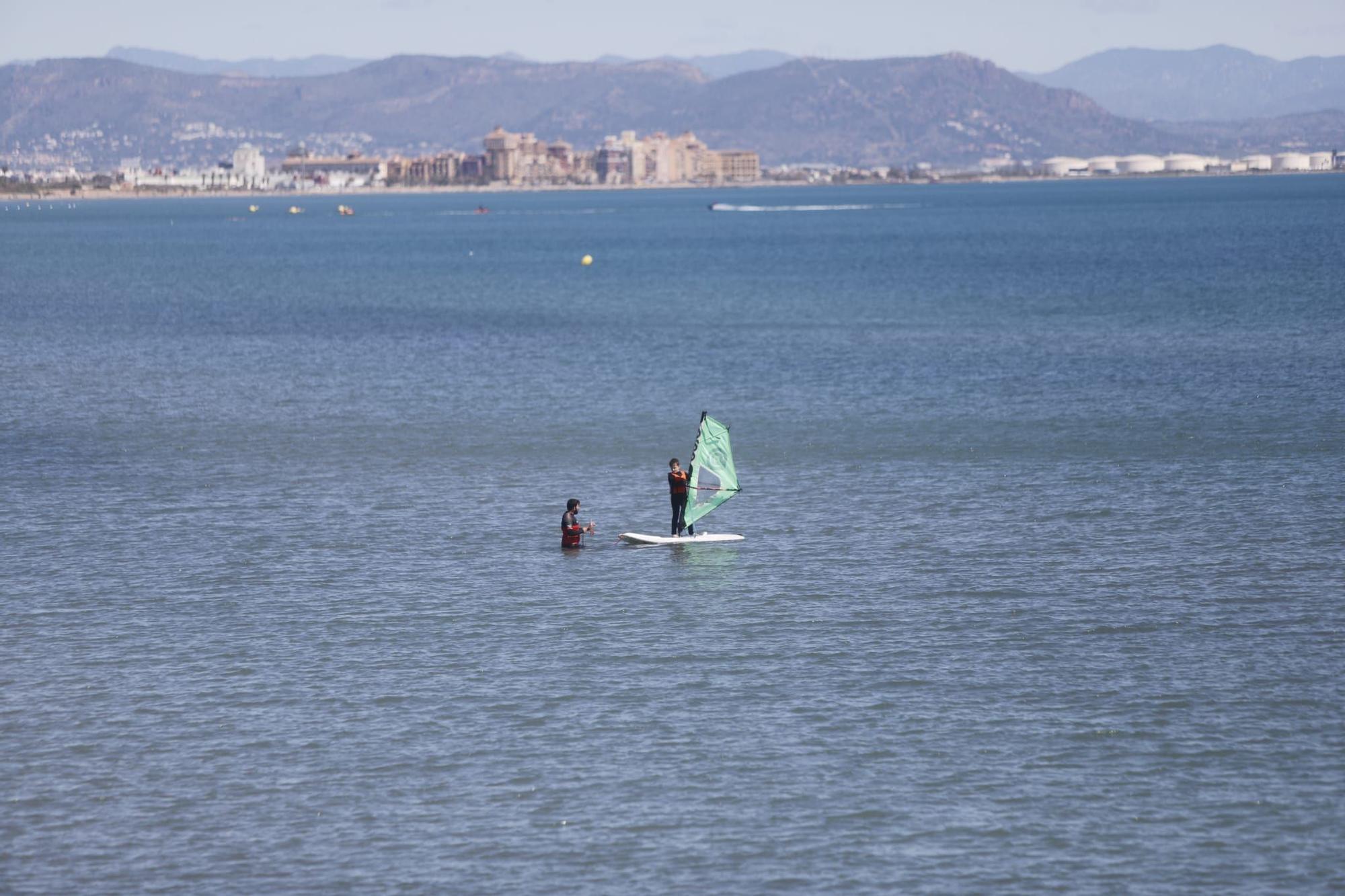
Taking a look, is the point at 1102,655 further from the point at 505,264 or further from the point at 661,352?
the point at 505,264

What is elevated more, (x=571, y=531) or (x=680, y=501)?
(x=680, y=501)

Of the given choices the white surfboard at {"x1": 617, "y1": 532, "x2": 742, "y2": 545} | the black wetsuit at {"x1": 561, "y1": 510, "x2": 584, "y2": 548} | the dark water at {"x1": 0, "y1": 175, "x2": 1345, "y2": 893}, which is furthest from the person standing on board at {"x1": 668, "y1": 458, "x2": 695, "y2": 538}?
the black wetsuit at {"x1": 561, "y1": 510, "x2": 584, "y2": 548}

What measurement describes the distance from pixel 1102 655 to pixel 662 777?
10098 mm

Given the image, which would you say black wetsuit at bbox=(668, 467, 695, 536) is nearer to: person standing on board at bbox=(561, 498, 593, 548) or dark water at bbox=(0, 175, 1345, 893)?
dark water at bbox=(0, 175, 1345, 893)

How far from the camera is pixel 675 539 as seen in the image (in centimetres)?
4241

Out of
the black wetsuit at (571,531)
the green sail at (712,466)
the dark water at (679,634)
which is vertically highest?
the green sail at (712,466)

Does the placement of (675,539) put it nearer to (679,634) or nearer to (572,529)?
(572,529)

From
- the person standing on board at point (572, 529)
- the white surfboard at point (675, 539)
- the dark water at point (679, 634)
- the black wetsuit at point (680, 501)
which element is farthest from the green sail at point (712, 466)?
the person standing on board at point (572, 529)

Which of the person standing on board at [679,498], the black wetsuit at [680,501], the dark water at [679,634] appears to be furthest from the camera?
the black wetsuit at [680,501]

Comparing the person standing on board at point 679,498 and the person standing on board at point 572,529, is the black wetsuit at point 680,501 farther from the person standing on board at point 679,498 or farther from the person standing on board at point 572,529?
the person standing on board at point 572,529

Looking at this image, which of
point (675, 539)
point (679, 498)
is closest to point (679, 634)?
point (675, 539)

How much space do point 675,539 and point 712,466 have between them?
81.2 inches

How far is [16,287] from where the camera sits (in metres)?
141

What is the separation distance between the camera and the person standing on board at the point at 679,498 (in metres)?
42.2
